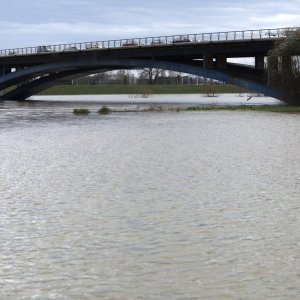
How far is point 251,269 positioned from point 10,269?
9.09ft

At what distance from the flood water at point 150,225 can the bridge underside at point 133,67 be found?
150 ft

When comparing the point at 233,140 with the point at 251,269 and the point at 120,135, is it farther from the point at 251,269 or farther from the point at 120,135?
the point at 251,269

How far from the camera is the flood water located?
6254 mm

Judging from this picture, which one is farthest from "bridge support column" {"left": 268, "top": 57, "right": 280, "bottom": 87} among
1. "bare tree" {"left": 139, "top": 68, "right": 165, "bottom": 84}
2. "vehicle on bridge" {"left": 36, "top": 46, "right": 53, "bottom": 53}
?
"bare tree" {"left": 139, "top": 68, "right": 165, "bottom": 84}

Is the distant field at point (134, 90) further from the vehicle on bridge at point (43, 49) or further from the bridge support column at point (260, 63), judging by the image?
the bridge support column at point (260, 63)

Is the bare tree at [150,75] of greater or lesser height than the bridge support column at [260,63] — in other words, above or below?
above

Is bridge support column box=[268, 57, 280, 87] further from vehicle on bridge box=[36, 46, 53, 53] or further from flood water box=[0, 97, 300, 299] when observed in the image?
vehicle on bridge box=[36, 46, 53, 53]

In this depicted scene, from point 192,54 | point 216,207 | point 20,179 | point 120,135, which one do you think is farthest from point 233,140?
point 192,54

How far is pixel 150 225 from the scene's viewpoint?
8.84 m

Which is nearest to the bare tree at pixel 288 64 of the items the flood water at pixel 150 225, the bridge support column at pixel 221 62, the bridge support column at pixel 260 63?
the bridge support column at pixel 260 63

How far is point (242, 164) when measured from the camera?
15359 millimetres

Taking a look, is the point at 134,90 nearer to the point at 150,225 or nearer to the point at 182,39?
the point at 182,39

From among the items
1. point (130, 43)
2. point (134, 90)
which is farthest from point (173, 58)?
point (134, 90)

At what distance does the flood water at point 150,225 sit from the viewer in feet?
20.5
